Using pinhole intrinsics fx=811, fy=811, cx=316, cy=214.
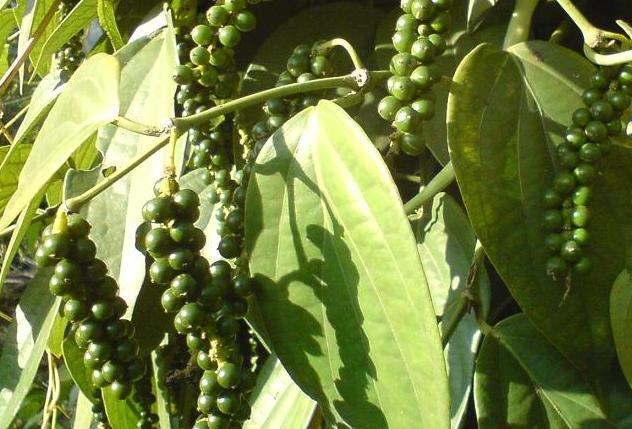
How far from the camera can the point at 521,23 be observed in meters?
0.51

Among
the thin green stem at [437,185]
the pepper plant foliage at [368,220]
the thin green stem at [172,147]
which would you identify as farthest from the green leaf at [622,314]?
the thin green stem at [172,147]

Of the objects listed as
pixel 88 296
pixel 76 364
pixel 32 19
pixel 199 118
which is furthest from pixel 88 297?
pixel 32 19

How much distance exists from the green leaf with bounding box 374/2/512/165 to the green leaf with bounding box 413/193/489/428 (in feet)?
0.20

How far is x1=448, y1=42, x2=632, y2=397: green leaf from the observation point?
0.44 metres

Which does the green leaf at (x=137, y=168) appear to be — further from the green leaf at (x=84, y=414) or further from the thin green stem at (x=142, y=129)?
the green leaf at (x=84, y=414)

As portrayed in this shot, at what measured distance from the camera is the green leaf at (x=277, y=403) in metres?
0.54

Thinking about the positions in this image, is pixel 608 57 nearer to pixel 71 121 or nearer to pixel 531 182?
pixel 531 182

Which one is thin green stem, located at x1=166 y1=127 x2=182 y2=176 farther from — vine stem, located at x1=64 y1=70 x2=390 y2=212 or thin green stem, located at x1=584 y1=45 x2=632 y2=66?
thin green stem, located at x1=584 y1=45 x2=632 y2=66

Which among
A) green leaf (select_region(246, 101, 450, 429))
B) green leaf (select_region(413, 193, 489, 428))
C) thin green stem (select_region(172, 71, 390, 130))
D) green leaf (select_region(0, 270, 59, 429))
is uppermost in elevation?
thin green stem (select_region(172, 71, 390, 130))

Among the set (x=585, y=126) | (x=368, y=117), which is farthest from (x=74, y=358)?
(x=585, y=126)

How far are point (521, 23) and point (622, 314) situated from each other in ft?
0.63

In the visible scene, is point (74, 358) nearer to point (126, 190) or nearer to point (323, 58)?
point (126, 190)

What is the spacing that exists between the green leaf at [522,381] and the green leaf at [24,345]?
336 millimetres

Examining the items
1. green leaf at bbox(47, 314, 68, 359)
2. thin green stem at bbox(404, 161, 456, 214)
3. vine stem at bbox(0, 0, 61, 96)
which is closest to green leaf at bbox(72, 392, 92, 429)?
green leaf at bbox(47, 314, 68, 359)
